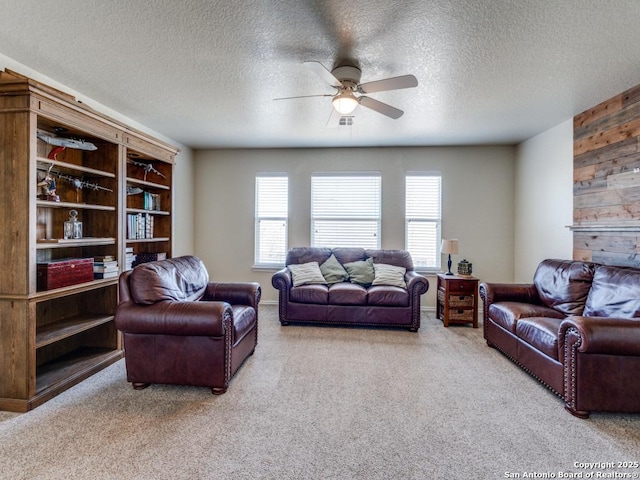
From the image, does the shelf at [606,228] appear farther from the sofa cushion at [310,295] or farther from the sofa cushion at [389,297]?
the sofa cushion at [310,295]

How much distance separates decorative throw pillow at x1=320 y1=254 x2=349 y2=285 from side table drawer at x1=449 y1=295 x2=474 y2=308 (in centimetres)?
146

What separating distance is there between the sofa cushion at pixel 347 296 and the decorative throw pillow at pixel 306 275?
31cm

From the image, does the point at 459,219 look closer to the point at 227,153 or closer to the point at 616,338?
the point at 616,338

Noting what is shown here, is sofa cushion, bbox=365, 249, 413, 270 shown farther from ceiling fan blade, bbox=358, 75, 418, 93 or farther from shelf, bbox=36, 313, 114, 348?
shelf, bbox=36, 313, 114, 348

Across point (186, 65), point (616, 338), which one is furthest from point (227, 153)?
point (616, 338)

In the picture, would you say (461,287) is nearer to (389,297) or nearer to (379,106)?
(389,297)

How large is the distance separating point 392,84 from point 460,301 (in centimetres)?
311

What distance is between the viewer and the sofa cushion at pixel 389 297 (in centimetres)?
404

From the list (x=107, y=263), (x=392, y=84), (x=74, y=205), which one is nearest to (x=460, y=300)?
(x=392, y=84)

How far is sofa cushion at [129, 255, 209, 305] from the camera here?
8.24 ft

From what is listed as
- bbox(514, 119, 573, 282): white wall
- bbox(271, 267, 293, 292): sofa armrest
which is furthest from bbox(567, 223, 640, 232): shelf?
bbox(271, 267, 293, 292): sofa armrest

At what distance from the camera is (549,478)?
1.66 meters

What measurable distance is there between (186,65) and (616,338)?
3770 millimetres

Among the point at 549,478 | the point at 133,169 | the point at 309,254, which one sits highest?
the point at 133,169
